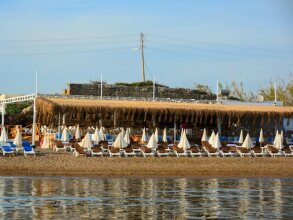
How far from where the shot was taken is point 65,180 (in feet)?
85.4

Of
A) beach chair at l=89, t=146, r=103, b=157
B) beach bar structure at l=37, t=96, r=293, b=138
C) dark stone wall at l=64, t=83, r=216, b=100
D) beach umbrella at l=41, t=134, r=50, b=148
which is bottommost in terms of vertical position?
beach chair at l=89, t=146, r=103, b=157

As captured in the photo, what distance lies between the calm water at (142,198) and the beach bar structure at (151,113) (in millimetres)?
8347

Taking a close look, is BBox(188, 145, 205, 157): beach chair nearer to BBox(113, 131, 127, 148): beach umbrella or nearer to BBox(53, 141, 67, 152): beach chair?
BBox(113, 131, 127, 148): beach umbrella

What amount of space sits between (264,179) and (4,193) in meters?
10.9

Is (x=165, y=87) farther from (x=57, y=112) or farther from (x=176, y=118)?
(x=57, y=112)

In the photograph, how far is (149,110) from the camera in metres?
36.5

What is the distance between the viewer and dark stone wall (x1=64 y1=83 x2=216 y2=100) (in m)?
48.3

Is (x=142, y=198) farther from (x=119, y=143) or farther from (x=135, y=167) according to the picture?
(x=119, y=143)

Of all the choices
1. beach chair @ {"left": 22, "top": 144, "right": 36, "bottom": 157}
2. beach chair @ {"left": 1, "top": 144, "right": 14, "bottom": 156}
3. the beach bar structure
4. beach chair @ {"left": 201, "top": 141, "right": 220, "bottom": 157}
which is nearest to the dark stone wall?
the beach bar structure

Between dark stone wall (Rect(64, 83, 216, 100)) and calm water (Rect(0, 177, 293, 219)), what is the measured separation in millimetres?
21663

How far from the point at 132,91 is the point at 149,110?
13995 millimetres

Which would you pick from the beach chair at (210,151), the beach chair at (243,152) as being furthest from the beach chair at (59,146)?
the beach chair at (243,152)

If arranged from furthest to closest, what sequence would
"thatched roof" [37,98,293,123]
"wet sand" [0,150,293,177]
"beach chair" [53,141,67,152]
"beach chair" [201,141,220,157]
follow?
"thatched roof" [37,98,293,123]
"beach chair" [201,141,220,157]
"beach chair" [53,141,67,152]
"wet sand" [0,150,293,177]

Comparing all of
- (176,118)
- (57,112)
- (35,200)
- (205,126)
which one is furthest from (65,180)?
(205,126)
